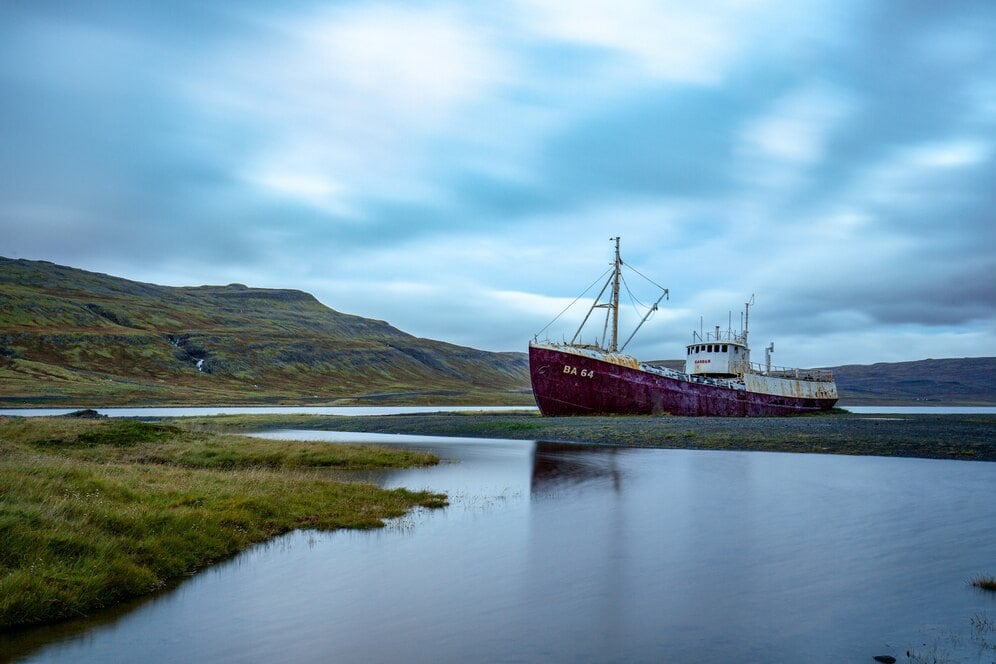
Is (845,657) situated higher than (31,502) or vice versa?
(31,502)

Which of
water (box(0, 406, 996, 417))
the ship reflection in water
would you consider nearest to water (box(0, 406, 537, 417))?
water (box(0, 406, 996, 417))

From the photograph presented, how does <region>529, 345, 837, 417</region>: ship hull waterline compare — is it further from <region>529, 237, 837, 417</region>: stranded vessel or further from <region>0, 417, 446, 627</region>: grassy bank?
<region>0, 417, 446, 627</region>: grassy bank

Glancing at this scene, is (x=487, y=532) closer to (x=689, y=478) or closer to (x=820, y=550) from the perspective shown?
(x=820, y=550)

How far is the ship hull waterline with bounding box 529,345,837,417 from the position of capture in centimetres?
6919

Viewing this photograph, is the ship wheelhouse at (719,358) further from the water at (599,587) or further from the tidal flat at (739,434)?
the water at (599,587)

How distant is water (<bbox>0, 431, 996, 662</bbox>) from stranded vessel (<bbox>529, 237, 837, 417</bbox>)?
41822 mm

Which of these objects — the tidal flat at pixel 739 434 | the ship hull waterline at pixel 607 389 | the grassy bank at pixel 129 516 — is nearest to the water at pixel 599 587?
the grassy bank at pixel 129 516

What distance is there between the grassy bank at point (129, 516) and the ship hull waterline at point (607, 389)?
1520 inches

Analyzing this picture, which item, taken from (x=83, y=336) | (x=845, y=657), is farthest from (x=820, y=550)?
(x=83, y=336)

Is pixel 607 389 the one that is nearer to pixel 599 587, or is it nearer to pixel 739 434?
pixel 739 434

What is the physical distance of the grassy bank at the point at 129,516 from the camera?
42.7 feet

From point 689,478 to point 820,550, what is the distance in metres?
14.7

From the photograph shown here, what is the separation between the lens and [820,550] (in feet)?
59.9

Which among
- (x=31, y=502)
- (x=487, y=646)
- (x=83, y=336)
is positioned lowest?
(x=487, y=646)
